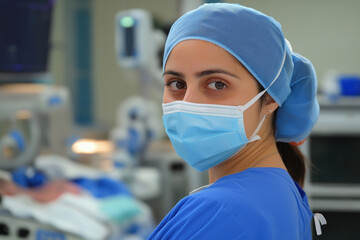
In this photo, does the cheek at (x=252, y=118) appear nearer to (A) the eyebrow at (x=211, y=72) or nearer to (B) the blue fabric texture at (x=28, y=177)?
(A) the eyebrow at (x=211, y=72)

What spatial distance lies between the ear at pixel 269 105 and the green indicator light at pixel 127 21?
8.44 ft

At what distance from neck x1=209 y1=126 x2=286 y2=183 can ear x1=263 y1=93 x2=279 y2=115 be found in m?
0.05

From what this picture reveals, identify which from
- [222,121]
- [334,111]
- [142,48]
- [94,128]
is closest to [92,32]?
[94,128]

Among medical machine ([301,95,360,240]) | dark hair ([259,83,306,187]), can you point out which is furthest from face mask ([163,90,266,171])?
medical machine ([301,95,360,240])

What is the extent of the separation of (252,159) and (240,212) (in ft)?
0.60

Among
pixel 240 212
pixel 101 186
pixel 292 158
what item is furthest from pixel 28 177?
pixel 240 212

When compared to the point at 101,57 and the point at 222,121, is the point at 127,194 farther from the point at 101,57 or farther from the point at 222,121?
the point at 101,57

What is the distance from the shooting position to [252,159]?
90cm

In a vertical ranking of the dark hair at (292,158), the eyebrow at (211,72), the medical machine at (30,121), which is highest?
the eyebrow at (211,72)

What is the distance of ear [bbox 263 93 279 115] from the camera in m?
0.91

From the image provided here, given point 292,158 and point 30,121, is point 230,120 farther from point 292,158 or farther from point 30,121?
point 30,121

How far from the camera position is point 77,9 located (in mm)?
5945

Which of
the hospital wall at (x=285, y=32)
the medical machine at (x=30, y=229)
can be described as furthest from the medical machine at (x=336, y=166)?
the medical machine at (x=30, y=229)

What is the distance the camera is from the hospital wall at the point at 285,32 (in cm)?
212
